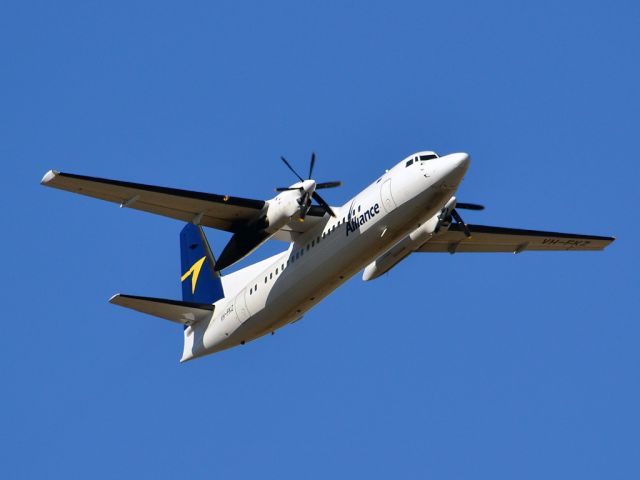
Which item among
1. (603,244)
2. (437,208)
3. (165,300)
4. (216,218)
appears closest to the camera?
(437,208)

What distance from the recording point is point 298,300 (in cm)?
2350

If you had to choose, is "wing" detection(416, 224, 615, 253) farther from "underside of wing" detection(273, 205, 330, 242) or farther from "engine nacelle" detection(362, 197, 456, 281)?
"underside of wing" detection(273, 205, 330, 242)

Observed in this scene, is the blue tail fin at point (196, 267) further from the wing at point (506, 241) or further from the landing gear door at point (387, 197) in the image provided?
the landing gear door at point (387, 197)

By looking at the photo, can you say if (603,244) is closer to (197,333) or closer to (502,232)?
(502,232)

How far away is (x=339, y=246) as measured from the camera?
75.0 feet

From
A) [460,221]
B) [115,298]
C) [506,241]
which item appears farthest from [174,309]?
[506,241]

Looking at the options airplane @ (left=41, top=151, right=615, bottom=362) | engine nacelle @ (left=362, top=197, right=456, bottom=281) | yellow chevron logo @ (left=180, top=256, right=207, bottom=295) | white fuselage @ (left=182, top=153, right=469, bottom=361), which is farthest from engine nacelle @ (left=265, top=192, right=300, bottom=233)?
yellow chevron logo @ (left=180, top=256, right=207, bottom=295)

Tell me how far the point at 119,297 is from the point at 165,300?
1.58 meters

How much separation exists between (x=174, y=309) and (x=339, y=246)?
506 centimetres

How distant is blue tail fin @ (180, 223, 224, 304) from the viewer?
91.4 ft

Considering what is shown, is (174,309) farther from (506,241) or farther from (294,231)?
(506,241)

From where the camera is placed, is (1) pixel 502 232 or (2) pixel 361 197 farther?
(1) pixel 502 232

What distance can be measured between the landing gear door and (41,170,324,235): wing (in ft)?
5.82

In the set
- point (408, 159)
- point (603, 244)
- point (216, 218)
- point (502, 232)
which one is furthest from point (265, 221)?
point (603, 244)
